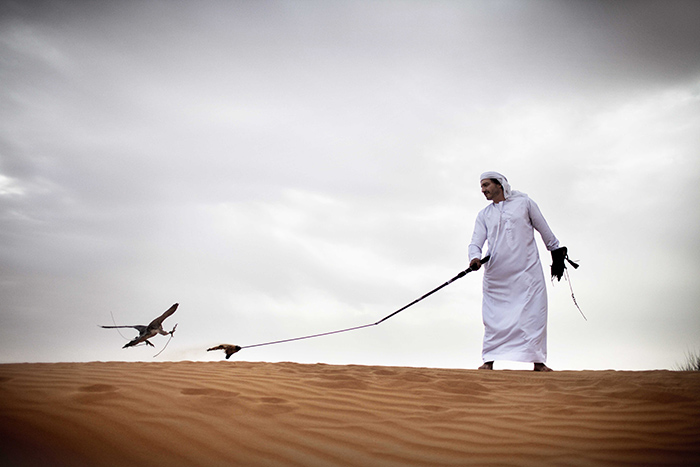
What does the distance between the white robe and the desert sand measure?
2295mm

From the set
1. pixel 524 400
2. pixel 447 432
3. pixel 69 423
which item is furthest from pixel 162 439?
pixel 524 400

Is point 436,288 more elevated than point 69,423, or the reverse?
point 436,288

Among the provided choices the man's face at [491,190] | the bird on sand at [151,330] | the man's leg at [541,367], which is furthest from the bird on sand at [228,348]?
the man's face at [491,190]

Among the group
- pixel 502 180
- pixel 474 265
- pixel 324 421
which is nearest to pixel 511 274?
pixel 474 265

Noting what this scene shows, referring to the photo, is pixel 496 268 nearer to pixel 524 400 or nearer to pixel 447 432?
pixel 524 400

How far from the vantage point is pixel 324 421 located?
2.99 m

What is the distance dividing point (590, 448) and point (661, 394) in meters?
1.50

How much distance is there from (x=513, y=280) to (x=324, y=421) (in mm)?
4634

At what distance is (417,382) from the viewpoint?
439 cm

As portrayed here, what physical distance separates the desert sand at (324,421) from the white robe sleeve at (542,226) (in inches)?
124

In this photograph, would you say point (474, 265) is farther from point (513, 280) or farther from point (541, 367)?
point (541, 367)

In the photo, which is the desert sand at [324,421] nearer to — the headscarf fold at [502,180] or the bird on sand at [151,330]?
the bird on sand at [151,330]

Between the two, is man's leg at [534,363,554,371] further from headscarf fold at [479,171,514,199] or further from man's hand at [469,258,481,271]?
headscarf fold at [479,171,514,199]

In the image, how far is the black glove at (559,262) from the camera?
718 centimetres
